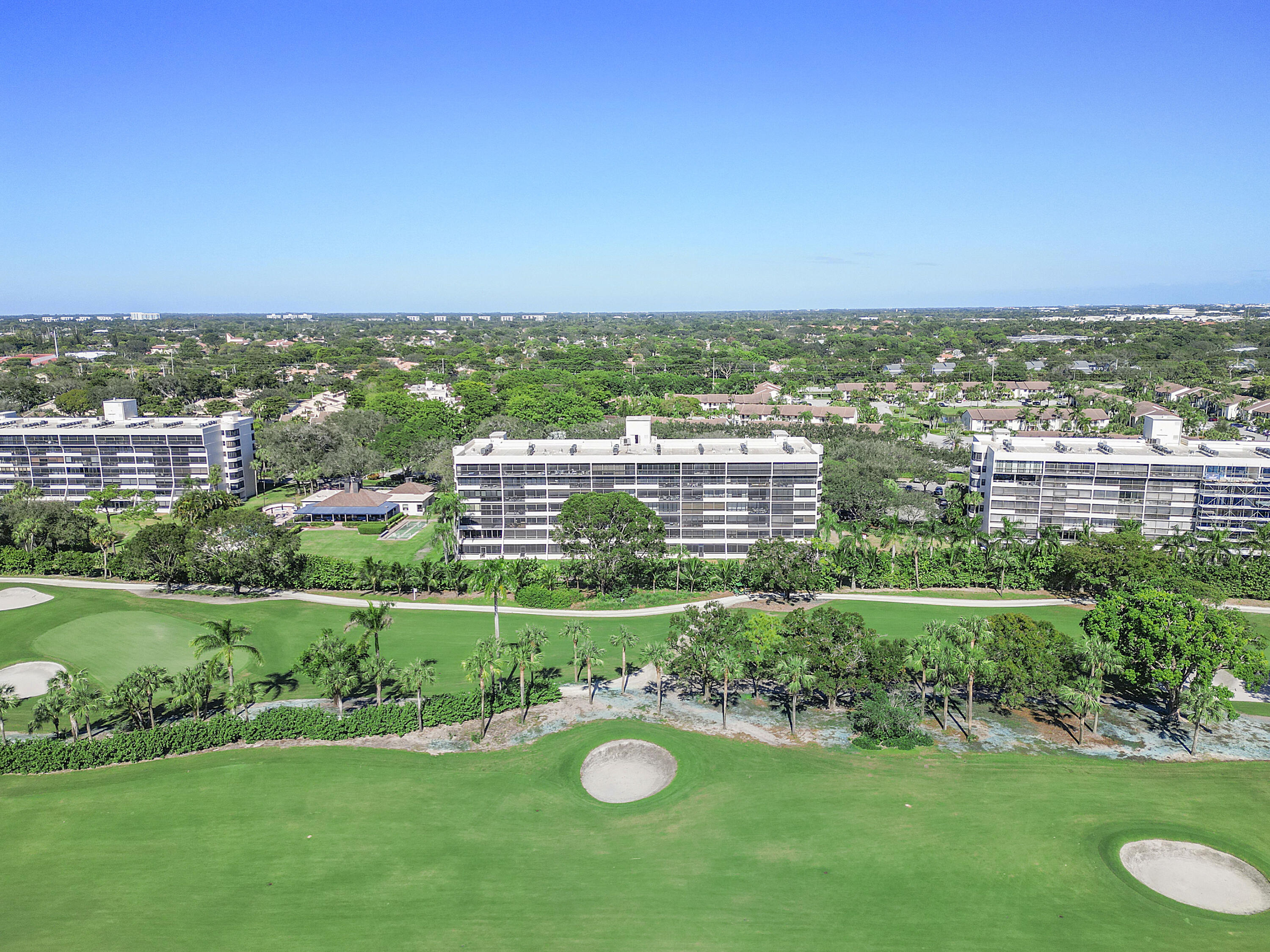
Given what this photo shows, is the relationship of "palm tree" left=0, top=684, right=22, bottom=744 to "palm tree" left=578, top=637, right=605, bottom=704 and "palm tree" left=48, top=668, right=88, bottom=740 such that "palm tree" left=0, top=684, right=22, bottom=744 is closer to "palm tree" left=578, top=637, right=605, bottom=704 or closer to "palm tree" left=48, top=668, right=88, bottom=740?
"palm tree" left=48, top=668, right=88, bottom=740

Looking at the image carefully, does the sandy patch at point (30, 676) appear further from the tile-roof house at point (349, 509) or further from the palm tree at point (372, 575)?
the tile-roof house at point (349, 509)

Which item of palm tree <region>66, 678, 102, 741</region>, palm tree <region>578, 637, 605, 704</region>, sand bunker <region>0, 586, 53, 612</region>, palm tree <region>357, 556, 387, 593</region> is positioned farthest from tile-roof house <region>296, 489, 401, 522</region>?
palm tree <region>578, 637, 605, 704</region>

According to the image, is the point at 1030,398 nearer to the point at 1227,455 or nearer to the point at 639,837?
the point at 1227,455

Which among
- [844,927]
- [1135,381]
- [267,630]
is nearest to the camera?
[844,927]

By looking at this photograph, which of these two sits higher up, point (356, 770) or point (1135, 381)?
point (1135, 381)

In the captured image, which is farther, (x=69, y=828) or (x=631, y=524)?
(x=631, y=524)

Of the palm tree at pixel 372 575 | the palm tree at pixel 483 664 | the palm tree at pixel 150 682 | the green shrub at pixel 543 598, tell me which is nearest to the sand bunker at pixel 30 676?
the palm tree at pixel 150 682

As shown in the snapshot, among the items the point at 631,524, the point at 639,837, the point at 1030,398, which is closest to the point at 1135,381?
the point at 1030,398
